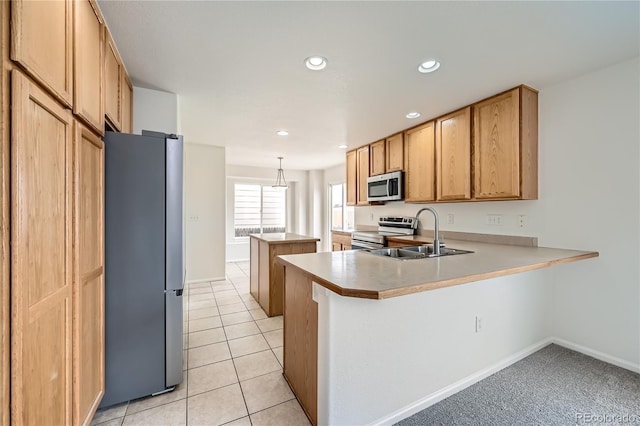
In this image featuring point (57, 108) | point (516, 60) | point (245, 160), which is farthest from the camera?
point (245, 160)

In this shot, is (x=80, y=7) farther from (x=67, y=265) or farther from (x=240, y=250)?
(x=240, y=250)

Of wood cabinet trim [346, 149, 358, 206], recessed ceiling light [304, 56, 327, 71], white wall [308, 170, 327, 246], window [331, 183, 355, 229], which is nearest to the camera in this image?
recessed ceiling light [304, 56, 327, 71]

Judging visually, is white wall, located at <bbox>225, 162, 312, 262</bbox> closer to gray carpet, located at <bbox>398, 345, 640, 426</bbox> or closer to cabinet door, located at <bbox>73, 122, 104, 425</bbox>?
cabinet door, located at <bbox>73, 122, 104, 425</bbox>

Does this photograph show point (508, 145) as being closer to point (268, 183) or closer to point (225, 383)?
point (225, 383)

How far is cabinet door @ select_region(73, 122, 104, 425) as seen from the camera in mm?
1209

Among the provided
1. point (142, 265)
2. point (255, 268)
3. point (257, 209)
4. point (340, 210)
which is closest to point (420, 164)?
point (255, 268)

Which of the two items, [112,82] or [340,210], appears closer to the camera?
[112,82]

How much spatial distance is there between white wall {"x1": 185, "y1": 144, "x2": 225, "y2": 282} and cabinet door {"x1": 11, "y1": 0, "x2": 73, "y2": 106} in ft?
11.5

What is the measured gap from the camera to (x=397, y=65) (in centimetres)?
199

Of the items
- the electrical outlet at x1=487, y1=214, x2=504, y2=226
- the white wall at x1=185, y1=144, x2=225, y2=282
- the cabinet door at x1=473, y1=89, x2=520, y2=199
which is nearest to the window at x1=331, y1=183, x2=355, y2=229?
the white wall at x1=185, y1=144, x2=225, y2=282

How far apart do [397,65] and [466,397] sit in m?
2.35

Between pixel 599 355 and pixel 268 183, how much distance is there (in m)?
6.19

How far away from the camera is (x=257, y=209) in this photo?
6789mm

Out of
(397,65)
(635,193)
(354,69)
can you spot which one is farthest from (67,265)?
(635,193)
